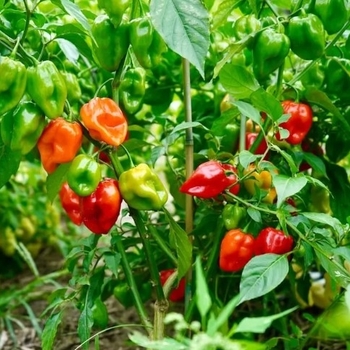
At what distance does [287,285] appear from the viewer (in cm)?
154

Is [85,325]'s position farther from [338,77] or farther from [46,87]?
[338,77]

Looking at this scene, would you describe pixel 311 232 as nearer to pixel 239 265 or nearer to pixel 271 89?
pixel 239 265

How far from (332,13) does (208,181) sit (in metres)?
0.33

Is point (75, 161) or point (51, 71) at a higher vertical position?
point (51, 71)

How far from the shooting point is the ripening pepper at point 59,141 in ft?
3.11

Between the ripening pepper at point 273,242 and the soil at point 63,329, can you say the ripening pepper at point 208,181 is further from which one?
the soil at point 63,329

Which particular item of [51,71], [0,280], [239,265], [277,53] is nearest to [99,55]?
[51,71]

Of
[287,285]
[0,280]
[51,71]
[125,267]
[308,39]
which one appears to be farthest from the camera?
[0,280]

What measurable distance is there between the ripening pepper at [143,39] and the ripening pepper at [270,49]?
0.50ft

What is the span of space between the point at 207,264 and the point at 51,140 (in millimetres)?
369

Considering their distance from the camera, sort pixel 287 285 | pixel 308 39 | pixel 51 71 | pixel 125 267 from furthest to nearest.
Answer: pixel 287 285 → pixel 125 267 → pixel 308 39 → pixel 51 71

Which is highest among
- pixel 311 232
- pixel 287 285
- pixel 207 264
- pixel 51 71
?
pixel 51 71

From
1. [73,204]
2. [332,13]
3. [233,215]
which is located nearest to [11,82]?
[73,204]

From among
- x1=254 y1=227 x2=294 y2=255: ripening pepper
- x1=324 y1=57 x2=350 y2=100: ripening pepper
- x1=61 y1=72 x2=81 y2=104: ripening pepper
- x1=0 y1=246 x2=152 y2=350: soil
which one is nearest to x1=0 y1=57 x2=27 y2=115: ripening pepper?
x1=61 y1=72 x2=81 y2=104: ripening pepper
